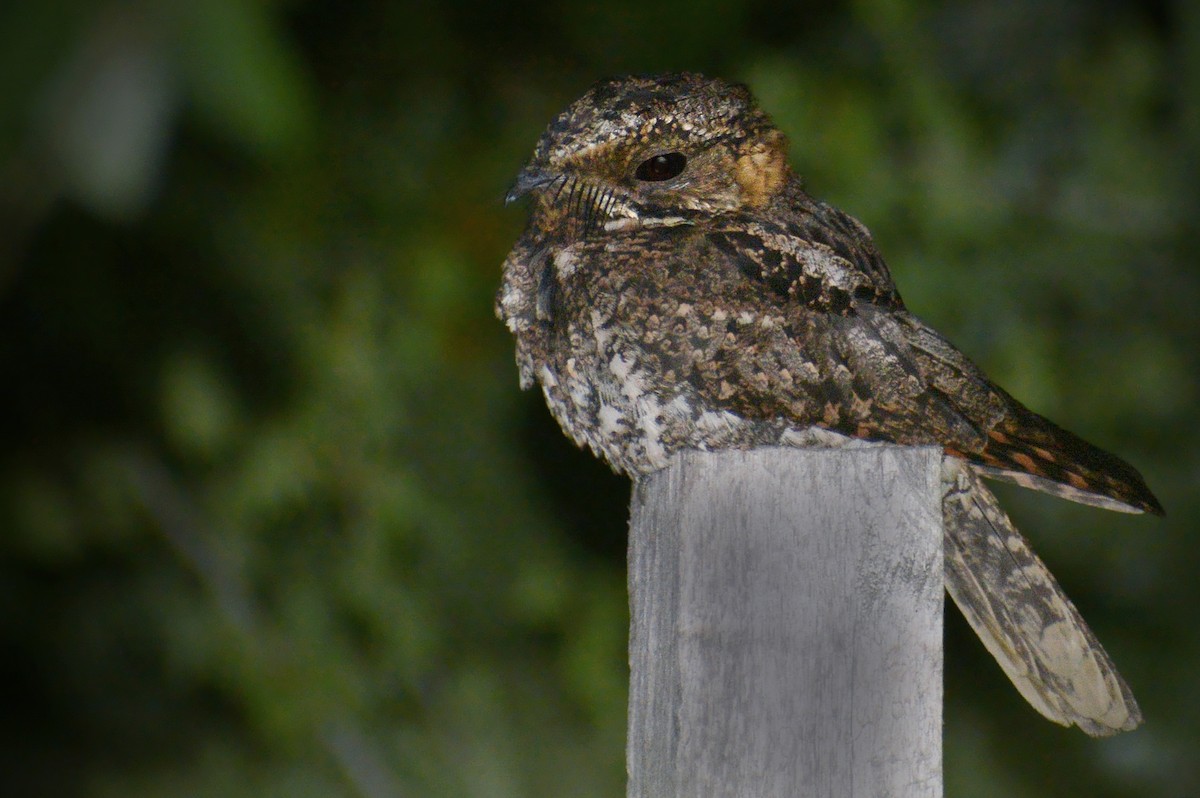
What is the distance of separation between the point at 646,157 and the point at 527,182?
24 cm

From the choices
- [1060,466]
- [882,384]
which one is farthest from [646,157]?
[1060,466]

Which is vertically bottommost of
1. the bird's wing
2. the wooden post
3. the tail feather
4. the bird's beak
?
the wooden post

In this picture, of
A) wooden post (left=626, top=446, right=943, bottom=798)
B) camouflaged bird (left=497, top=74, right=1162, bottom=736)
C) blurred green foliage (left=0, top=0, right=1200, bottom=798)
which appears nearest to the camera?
wooden post (left=626, top=446, right=943, bottom=798)

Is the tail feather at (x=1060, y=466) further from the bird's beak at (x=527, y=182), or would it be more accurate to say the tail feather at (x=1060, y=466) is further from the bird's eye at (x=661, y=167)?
the bird's beak at (x=527, y=182)

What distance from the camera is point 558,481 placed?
16.0 ft

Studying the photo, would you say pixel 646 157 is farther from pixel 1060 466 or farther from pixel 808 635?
pixel 808 635

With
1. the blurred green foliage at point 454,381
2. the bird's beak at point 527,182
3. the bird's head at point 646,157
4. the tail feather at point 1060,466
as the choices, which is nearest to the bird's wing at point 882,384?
the tail feather at point 1060,466

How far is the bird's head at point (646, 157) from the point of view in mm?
2041

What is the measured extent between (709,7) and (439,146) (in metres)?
3.01

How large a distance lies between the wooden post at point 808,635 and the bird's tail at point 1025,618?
50 centimetres

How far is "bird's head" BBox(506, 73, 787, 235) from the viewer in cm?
204

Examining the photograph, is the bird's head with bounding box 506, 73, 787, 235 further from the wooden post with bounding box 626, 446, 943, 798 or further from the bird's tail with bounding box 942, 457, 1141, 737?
the wooden post with bounding box 626, 446, 943, 798

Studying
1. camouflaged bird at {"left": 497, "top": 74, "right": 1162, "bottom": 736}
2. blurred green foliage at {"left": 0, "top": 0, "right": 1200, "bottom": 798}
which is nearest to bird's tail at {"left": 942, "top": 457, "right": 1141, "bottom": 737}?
camouflaged bird at {"left": 497, "top": 74, "right": 1162, "bottom": 736}

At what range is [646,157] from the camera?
206 centimetres
